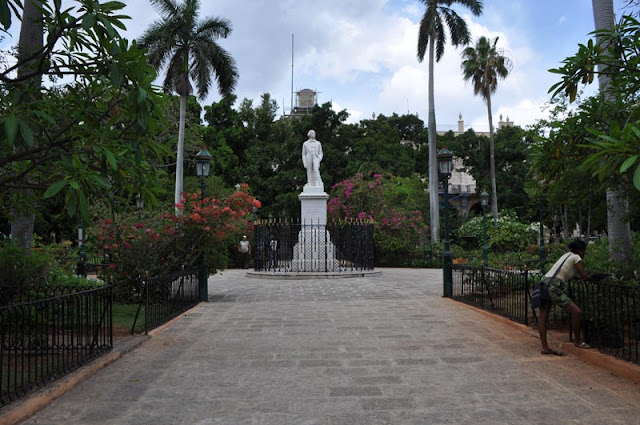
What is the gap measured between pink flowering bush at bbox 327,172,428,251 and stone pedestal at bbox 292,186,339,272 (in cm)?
438

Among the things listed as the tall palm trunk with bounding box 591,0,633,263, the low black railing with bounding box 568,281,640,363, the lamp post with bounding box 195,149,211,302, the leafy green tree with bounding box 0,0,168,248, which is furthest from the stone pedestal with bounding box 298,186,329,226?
the leafy green tree with bounding box 0,0,168,248

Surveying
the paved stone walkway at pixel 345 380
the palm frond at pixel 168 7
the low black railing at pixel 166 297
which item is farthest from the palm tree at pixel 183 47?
the paved stone walkway at pixel 345 380

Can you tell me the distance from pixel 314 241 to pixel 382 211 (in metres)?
8.53

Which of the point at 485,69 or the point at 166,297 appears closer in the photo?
the point at 166,297

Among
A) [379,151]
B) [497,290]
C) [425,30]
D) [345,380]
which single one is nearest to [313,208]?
[497,290]

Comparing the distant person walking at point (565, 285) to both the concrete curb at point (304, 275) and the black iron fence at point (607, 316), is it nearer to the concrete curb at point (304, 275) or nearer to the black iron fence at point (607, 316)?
the black iron fence at point (607, 316)

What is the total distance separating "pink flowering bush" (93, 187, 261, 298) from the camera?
37.9ft

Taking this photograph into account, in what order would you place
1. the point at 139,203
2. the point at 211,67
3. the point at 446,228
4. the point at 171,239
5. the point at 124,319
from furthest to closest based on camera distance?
the point at 211,67
the point at 446,228
the point at 171,239
the point at 139,203
the point at 124,319

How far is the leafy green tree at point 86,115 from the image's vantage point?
3830 millimetres

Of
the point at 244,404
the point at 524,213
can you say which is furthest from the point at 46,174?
the point at 524,213

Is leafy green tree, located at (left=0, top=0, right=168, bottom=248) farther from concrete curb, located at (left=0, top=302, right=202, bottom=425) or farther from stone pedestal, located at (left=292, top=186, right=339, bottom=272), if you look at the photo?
stone pedestal, located at (left=292, top=186, right=339, bottom=272)

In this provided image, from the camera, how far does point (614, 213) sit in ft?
30.8

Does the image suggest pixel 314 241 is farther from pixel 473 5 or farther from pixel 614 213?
pixel 473 5

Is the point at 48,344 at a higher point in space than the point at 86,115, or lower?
lower
